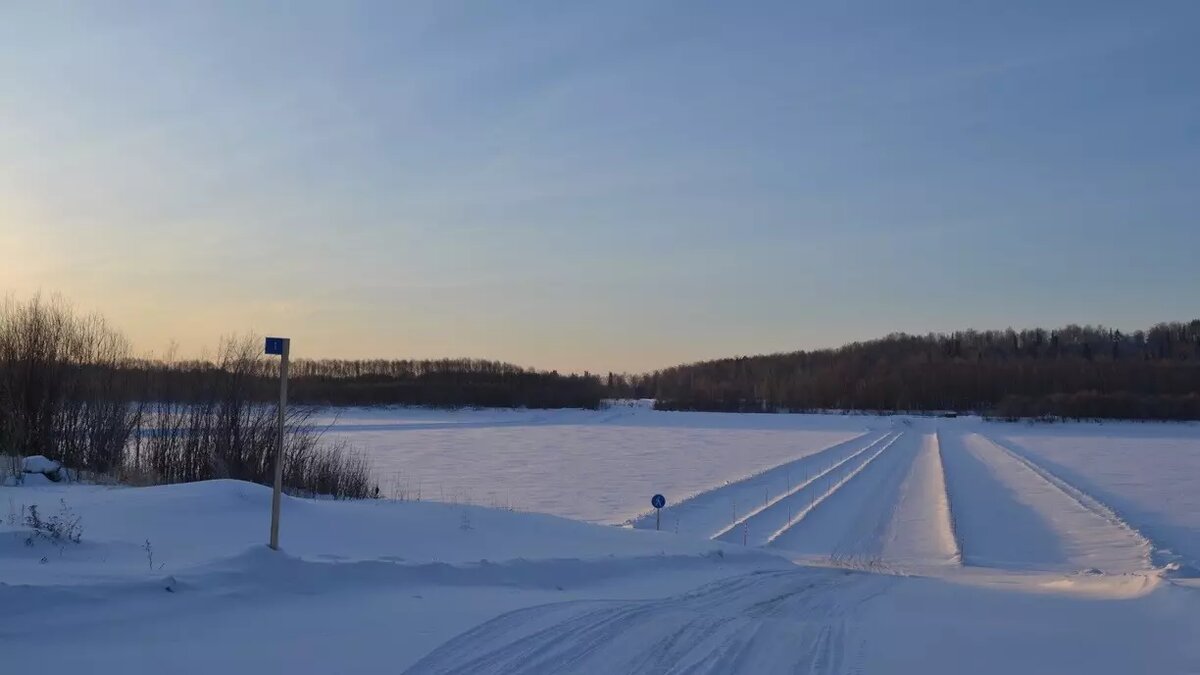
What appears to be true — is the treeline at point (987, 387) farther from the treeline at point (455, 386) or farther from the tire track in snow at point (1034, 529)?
the tire track in snow at point (1034, 529)

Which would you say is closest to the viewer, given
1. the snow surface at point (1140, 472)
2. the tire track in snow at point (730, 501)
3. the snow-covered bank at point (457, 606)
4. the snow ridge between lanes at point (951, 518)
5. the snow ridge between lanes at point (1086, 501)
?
the snow-covered bank at point (457, 606)

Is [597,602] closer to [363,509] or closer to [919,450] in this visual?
[363,509]

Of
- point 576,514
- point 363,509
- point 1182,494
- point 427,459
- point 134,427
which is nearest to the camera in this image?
point 363,509

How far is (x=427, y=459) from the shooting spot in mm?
37844

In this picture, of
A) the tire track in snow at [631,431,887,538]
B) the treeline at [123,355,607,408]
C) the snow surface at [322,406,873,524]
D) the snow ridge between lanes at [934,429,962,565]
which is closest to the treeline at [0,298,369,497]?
the snow surface at [322,406,873,524]

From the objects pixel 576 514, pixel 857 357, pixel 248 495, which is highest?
pixel 857 357

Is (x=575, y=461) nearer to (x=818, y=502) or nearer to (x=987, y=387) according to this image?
(x=818, y=502)

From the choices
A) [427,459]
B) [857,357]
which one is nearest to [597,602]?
[427,459]

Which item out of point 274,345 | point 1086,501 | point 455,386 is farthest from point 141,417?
A: point 455,386

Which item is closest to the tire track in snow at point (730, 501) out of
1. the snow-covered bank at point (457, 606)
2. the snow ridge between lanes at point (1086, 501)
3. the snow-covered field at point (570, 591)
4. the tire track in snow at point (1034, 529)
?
the snow-covered field at point (570, 591)

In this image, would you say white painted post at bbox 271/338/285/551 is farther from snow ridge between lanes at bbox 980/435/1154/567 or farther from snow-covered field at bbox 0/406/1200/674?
snow ridge between lanes at bbox 980/435/1154/567

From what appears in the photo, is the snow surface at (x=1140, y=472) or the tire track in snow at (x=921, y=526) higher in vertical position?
the snow surface at (x=1140, y=472)

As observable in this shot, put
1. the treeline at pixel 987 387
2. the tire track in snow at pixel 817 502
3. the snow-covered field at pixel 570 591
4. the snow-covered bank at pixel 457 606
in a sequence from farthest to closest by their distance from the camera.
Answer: the treeline at pixel 987 387
the tire track in snow at pixel 817 502
the snow-covered field at pixel 570 591
the snow-covered bank at pixel 457 606

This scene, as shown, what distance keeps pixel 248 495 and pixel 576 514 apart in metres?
11.1
